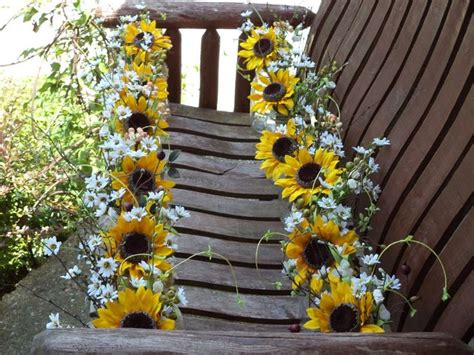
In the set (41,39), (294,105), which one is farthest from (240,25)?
(41,39)

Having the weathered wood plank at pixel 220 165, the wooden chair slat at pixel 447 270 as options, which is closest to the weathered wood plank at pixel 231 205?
the weathered wood plank at pixel 220 165

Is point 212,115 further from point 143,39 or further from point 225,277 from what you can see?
point 225,277

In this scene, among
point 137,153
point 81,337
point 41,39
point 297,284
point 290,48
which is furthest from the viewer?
point 41,39

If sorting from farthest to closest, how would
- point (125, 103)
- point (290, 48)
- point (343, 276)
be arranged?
point (290, 48), point (125, 103), point (343, 276)

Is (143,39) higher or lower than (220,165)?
higher

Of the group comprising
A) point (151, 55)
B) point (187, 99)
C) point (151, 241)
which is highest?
point (151, 55)

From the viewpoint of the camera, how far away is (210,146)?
110 inches

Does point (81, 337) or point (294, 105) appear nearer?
point (81, 337)

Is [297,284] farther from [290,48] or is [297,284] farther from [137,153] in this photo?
[290,48]

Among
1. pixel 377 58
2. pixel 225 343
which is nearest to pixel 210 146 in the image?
pixel 377 58

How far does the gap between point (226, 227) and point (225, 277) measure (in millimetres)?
243

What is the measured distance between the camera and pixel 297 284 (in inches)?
71.1

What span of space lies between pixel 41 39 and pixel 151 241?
329 centimetres

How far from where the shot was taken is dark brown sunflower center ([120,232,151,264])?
176 cm
